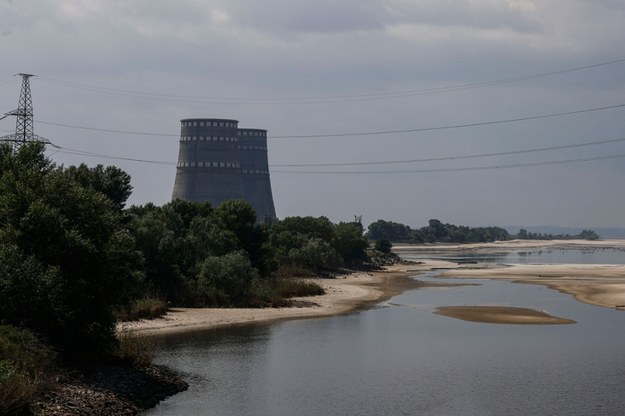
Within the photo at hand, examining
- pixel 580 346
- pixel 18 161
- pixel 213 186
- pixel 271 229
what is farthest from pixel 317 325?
pixel 213 186

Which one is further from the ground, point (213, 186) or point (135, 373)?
point (213, 186)

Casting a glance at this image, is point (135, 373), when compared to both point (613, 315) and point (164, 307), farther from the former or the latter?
point (613, 315)

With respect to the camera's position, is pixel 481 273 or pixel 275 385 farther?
pixel 481 273

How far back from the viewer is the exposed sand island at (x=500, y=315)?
6232 centimetres

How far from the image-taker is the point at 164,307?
56.8 metres

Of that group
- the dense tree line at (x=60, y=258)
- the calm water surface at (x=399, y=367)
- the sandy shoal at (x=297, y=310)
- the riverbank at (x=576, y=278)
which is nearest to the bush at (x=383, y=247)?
the riverbank at (x=576, y=278)

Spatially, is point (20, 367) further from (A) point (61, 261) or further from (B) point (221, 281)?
(B) point (221, 281)

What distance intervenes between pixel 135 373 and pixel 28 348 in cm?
629

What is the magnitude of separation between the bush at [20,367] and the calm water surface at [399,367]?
464 centimetres

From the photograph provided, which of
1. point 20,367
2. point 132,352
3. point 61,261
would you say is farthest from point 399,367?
point 20,367

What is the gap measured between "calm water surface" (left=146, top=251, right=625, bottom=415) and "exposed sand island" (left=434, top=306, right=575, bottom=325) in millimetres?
1946

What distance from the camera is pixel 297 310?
66125 mm

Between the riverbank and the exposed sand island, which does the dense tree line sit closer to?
the exposed sand island

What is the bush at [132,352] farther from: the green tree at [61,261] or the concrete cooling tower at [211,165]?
the concrete cooling tower at [211,165]
